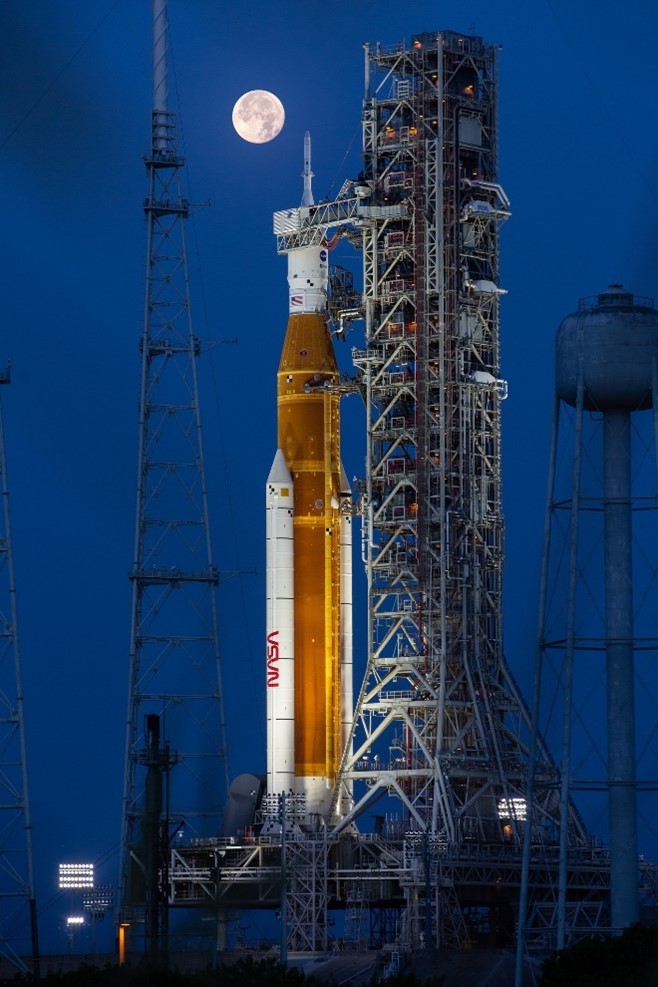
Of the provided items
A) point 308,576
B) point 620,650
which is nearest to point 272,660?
point 308,576

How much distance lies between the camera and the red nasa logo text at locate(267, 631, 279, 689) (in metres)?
118

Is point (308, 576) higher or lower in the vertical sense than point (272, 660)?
higher

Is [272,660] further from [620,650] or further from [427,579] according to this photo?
[620,650]

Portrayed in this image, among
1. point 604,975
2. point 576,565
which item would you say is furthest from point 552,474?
point 604,975

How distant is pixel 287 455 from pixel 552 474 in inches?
908

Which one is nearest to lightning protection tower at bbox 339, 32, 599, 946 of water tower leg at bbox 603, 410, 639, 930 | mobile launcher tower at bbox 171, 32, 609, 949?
mobile launcher tower at bbox 171, 32, 609, 949

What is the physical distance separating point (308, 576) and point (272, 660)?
11.3 feet

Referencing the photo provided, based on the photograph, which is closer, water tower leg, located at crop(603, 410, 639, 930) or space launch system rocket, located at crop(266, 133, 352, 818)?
water tower leg, located at crop(603, 410, 639, 930)

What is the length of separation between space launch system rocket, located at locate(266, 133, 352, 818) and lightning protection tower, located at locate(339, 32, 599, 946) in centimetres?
145

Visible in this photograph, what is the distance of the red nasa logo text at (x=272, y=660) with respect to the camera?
11756 centimetres

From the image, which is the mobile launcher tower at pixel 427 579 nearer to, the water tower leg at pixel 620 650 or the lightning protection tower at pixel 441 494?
the lightning protection tower at pixel 441 494

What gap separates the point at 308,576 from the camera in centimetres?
11844

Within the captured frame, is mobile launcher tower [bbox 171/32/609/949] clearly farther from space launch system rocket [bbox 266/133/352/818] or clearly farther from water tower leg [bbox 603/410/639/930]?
water tower leg [bbox 603/410/639/930]

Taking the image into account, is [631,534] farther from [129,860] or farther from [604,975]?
[129,860]
